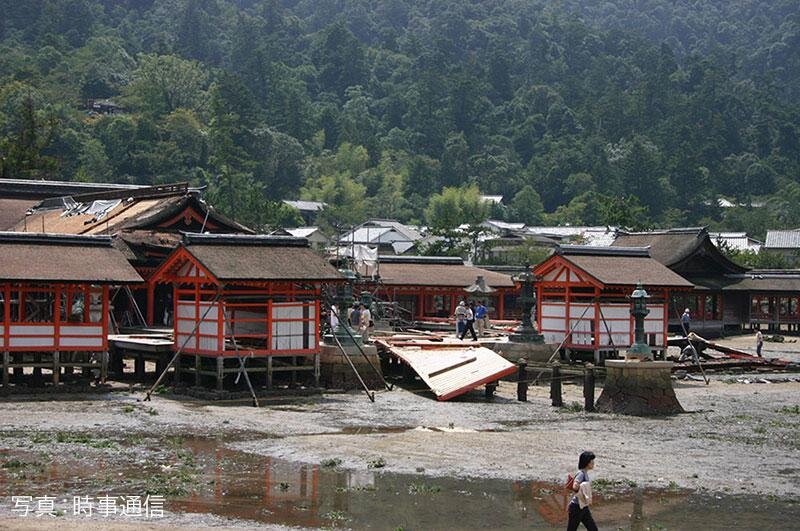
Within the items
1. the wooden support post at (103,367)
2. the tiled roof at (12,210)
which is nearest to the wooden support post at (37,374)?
the wooden support post at (103,367)

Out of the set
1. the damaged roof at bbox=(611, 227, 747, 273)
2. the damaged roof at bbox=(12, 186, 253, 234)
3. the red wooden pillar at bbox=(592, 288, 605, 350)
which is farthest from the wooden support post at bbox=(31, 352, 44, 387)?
the damaged roof at bbox=(611, 227, 747, 273)

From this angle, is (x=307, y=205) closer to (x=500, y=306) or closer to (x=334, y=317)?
(x=500, y=306)

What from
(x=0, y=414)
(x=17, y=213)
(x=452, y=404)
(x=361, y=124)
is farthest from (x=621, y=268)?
(x=361, y=124)

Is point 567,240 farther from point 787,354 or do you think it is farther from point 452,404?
point 452,404

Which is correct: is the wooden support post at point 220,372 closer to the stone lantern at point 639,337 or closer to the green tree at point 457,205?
the stone lantern at point 639,337

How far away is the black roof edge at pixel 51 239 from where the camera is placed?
115ft

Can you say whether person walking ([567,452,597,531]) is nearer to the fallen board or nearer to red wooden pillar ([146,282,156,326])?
the fallen board

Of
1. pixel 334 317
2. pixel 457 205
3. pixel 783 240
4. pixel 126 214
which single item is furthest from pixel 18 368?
pixel 457 205

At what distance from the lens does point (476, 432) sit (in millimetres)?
30578

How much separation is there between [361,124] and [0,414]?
14452 centimetres

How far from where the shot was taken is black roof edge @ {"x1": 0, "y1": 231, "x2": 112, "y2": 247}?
35125 millimetres

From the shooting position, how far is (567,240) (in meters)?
106

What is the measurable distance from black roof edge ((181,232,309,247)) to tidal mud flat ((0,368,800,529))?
464cm

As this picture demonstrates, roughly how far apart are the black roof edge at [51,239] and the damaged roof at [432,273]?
A: 23.6m
